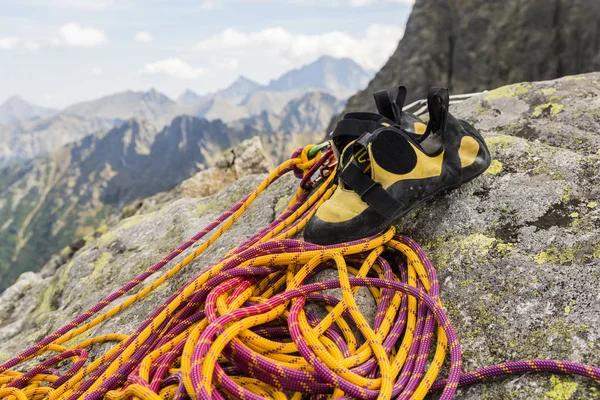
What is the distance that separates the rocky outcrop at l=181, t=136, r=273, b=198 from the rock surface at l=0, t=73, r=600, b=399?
16.3ft

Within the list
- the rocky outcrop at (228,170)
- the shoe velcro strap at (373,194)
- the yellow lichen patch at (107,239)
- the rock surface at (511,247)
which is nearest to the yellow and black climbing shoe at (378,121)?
the shoe velcro strap at (373,194)

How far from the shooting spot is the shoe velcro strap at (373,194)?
9.37 ft

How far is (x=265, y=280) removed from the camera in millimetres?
2949

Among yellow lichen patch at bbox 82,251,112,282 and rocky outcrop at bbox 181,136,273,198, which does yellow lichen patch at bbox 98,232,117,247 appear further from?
rocky outcrop at bbox 181,136,273,198

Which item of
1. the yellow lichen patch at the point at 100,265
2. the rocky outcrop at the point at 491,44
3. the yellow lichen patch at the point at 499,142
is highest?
the yellow lichen patch at the point at 499,142

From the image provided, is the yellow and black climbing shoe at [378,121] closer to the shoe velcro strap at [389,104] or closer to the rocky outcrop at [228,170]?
the shoe velcro strap at [389,104]

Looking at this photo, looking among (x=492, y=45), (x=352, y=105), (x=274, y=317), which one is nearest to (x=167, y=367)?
(x=274, y=317)

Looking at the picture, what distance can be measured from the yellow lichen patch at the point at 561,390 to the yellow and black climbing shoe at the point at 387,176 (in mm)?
1339

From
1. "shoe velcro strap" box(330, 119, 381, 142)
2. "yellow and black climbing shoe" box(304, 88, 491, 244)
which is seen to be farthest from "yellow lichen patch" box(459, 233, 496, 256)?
"shoe velcro strap" box(330, 119, 381, 142)

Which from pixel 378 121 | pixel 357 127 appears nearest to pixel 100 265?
pixel 357 127

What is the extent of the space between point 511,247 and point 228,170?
875cm

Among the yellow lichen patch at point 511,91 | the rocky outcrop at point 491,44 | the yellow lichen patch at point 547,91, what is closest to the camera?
the yellow lichen patch at point 547,91

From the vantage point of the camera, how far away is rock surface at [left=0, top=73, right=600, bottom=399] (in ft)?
7.39

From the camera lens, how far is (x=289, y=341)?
102 inches
